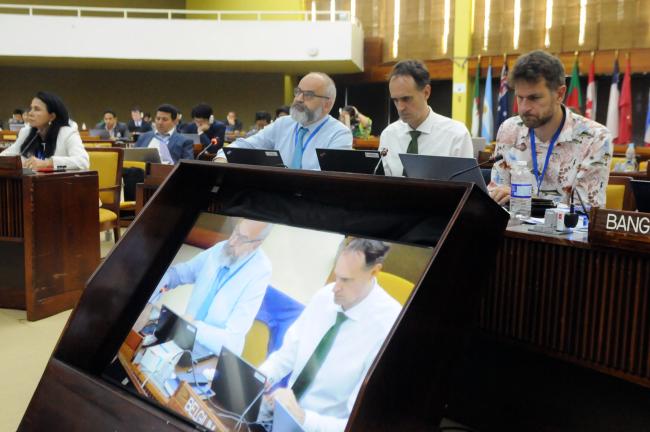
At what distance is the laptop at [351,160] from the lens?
2.05 metres

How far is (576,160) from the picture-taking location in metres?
2.31

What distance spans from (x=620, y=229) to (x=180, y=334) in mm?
1017

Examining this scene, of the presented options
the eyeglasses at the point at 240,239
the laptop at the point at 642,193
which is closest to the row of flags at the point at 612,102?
the laptop at the point at 642,193

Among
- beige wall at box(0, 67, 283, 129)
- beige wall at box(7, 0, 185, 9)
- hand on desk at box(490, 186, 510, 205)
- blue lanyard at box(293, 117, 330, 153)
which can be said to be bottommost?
hand on desk at box(490, 186, 510, 205)

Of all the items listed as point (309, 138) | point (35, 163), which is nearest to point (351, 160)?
point (309, 138)

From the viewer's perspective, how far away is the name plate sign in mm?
1389

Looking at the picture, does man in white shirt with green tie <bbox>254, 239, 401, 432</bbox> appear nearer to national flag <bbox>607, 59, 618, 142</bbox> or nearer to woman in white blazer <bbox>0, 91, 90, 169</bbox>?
woman in white blazer <bbox>0, 91, 90, 169</bbox>

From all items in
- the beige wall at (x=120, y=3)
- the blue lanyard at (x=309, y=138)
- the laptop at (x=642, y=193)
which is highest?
the beige wall at (x=120, y=3)

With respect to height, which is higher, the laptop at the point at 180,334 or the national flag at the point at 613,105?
the national flag at the point at 613,105

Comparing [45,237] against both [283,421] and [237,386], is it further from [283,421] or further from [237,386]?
[283,421]

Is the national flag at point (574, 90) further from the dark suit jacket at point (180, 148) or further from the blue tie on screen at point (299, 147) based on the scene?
the blue tie on screen at point (299, 147)

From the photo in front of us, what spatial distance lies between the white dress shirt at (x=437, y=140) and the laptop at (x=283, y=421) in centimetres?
194

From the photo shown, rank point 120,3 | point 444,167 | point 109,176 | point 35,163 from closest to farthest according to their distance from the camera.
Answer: point 444,167
point 35,163
point 109,176
point 120,3

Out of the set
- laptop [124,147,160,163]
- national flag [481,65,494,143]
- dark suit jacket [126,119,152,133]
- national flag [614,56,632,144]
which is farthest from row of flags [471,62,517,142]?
laptop [124,147,160,163]
